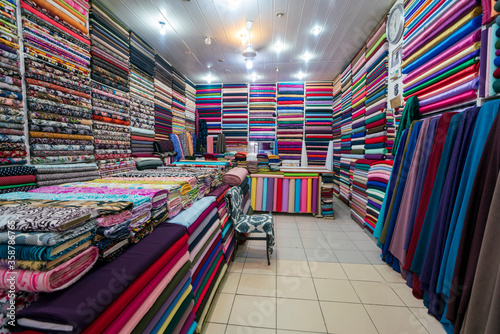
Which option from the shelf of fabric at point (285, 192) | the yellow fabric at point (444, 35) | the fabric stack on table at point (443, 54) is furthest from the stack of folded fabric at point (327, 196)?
the yellow fabric at point (444, 35)

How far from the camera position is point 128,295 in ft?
2.36

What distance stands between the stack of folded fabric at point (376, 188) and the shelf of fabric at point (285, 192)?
3.62ft

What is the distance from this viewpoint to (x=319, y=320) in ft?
5.45

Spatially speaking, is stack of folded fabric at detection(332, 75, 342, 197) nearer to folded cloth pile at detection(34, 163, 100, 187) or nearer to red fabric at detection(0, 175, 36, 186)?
folded cloth pile at detection(34, 163, 100, 187)

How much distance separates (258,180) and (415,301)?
2.98 meters

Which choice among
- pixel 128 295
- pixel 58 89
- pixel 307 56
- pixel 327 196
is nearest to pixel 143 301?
pixel 128 295

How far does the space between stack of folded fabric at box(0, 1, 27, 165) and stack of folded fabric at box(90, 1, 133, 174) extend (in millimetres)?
895

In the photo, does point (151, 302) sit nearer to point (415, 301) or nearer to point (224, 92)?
point (415, 301)

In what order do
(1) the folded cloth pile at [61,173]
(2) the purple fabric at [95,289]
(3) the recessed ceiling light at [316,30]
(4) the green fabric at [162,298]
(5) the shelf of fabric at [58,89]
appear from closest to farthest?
1. (2) the purple fabric at [95,289]
2. (4) the green fabric at [162,298]
3. (1) the folded cloth pile at [61,173]
4. (5) the shelf of fabric at [58,89]
5. (3) the recessed ceiling light at [316,30]

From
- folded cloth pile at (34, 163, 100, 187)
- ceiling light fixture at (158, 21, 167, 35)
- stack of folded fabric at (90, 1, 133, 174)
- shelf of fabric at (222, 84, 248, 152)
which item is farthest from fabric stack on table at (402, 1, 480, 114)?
shelf of fabric at (222, 84, 248, 152)

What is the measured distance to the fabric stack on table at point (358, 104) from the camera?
13.6ft

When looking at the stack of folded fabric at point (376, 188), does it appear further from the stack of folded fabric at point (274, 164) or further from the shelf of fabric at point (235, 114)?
the shelf of fabric at point (235, 114)

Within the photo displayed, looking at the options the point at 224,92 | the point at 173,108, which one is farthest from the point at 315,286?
the point at 224,92

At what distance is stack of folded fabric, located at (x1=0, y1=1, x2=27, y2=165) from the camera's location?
1.75 metres
